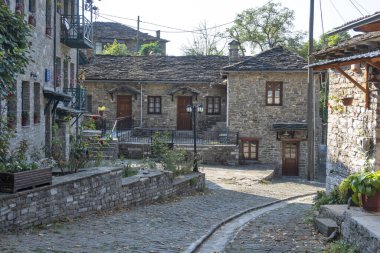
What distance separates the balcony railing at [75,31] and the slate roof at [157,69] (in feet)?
31.8

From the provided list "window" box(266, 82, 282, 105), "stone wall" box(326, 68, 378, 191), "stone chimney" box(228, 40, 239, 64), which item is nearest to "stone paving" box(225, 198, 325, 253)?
"stone wall" box(326, 68, 378, 191)

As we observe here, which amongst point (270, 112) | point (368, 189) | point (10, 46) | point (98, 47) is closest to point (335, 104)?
point (368, 189)

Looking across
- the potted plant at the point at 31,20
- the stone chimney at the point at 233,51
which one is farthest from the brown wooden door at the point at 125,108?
the potted plant at the point at 31,20

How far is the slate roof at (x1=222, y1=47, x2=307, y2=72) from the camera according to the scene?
24.9 meters

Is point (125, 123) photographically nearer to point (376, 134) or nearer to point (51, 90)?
point (51, 90)

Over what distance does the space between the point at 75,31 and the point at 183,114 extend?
39.0ft

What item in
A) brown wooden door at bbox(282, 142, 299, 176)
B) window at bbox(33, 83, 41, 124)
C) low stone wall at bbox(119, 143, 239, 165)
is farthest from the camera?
brown wooden door at bbox(282, 142, 299, 176)

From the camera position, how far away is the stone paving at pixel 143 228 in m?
7.72

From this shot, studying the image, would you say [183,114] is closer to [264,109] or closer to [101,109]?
[101,109]

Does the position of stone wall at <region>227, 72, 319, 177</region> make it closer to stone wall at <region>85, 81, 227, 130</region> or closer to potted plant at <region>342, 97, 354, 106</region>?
stone wall at <region>85, 81, 227, 130</region>

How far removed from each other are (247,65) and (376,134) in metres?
13.9

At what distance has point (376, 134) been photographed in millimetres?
11758

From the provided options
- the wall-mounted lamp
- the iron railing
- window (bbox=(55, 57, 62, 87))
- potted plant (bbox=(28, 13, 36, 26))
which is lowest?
the iron railing

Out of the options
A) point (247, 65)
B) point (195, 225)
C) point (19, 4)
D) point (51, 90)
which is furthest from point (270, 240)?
point (247, 65)
